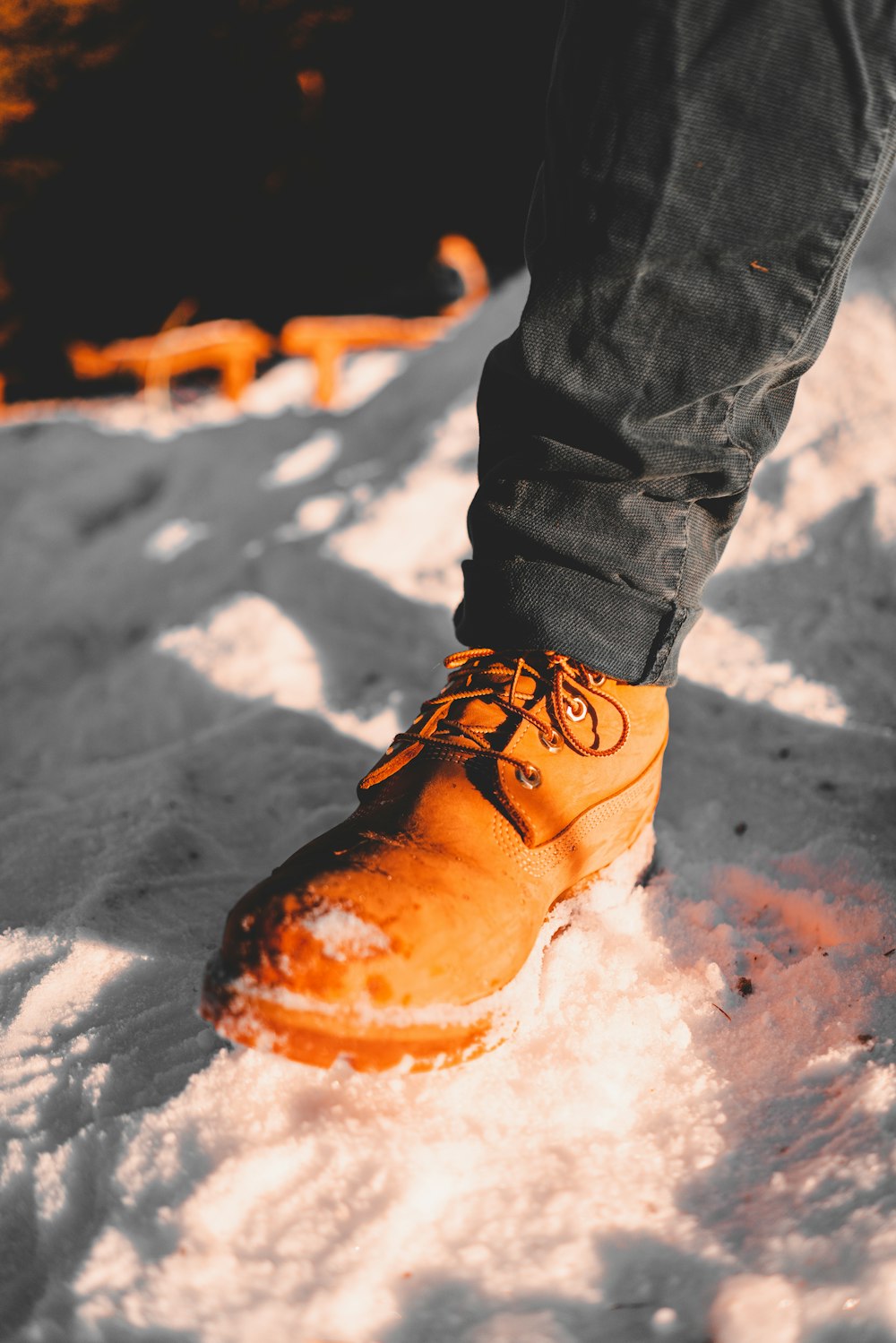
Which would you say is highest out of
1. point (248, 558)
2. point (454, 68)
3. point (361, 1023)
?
point (454, 68)

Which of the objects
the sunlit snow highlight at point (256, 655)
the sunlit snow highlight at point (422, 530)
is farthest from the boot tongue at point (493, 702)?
the sunlit snow highlight at point (422, 530)

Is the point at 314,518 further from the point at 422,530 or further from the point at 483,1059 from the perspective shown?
the point at 483,1059

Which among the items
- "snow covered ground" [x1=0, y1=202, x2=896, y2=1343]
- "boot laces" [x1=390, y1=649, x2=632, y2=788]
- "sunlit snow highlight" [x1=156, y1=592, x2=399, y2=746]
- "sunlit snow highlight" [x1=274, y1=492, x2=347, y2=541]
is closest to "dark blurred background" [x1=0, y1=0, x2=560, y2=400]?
"sunlit snow highlight" [x1=274, y1=492, x2=347, y2=541]

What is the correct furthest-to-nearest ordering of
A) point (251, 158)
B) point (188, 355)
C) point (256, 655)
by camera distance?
point (251, 158), point (188, 355), point (256, 655)

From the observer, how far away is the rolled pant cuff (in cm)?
91

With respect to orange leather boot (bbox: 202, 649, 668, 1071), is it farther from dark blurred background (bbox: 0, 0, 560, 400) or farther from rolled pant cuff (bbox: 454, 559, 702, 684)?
dark blurred background (bbox: 0, 0, 560, 400)

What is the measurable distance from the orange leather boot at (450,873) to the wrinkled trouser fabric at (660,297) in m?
0.07

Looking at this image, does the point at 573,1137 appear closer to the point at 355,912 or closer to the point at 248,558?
the point at 355,912

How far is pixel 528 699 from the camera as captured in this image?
36.2 inches

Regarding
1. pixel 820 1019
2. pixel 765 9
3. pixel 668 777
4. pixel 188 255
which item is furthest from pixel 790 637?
pixel 188 255

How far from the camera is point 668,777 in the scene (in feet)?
4.09

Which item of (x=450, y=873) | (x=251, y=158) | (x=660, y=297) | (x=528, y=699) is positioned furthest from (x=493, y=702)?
(x=251, y=158)

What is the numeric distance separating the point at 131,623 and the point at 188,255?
549 cm

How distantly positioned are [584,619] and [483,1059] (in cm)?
44
